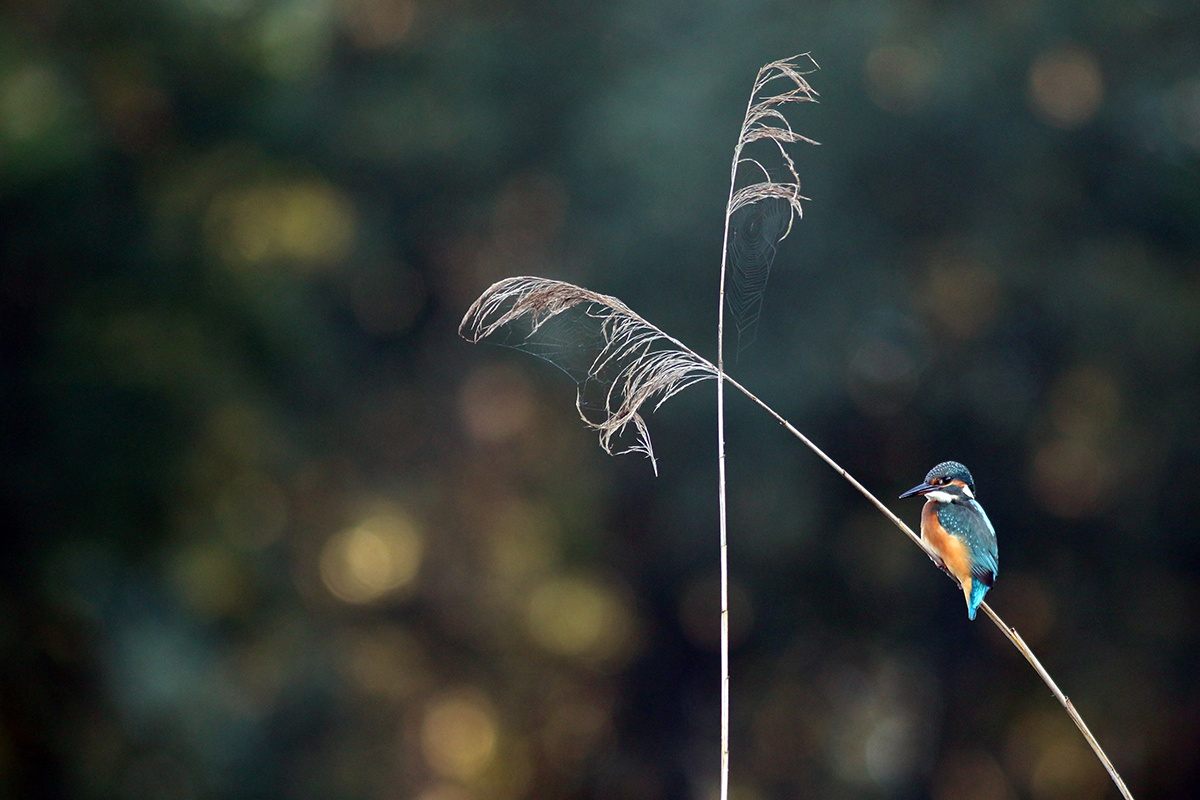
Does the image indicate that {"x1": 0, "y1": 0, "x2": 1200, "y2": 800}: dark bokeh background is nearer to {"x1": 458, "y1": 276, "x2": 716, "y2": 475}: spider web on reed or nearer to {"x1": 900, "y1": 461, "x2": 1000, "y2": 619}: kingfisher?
{"x1": 458, "y1": 276, "x2": 716, "y2": 475}: spider web on reed

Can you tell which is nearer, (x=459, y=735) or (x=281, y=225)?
(x=281, y=225)

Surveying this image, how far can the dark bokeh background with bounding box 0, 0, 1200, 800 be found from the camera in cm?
536

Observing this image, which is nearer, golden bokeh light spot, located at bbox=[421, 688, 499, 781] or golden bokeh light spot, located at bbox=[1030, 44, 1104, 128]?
golden bokeh light spot, located at bbox=[1030, 44, 1104, 128]

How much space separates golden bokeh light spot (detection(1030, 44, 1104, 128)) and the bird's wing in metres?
5.08

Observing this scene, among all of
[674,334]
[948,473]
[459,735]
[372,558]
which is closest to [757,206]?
[948,473]

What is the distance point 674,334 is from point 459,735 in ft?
9.57

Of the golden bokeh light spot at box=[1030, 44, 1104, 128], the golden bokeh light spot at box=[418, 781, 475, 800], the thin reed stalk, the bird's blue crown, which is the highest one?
the golden bokeh light spot at box=[1030, 44, 1104, 128]

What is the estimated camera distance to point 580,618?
6.28m

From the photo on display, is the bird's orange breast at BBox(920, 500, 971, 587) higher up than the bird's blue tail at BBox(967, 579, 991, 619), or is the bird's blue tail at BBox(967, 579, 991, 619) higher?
the bird's orange breast at BBox(920, 500, 971, 587)

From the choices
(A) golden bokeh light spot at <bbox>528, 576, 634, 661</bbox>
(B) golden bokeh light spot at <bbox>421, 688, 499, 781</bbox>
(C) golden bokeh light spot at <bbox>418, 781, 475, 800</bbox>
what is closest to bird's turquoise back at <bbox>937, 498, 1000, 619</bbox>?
(A) golden bokeh light spot at <bbox>528, 576, 634, 661</bbox>

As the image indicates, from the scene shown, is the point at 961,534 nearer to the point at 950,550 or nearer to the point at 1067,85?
the point at 950,550

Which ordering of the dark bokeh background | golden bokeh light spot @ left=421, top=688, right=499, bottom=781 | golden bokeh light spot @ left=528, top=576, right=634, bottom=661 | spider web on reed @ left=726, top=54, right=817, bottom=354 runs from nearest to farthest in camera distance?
1. spider web on reed @ left=726, top=54, right=817, bottom=354
2. the dark bokeh background
3. golden bokeh light spot @ left=528, top=576, right=634, bottom=661
4. golden bokeh light spot @ left=421, top=688, right=499, bottom=781

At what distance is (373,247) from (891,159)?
262 cm

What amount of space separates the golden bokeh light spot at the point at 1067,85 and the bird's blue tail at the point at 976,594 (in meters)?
5.11
